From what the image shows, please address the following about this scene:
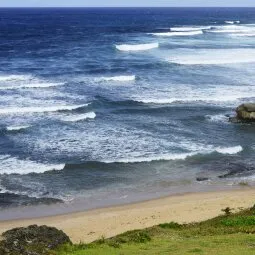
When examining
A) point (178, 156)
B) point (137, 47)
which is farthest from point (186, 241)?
point (137, 47)

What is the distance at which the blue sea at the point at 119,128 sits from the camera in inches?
1142

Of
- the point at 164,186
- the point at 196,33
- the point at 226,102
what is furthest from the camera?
the point at 196,33

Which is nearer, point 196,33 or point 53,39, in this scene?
point 53,39

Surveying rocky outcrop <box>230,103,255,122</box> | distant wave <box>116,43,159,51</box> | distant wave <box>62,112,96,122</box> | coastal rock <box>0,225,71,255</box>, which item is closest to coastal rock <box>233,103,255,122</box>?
rocky outcrop <box>230,103,255,122</box>

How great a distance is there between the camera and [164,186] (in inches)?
1136

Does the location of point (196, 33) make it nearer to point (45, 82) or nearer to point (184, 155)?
point (45, 82)

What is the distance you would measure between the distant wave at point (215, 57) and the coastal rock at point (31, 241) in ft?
176

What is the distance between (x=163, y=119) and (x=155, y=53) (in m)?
39.5

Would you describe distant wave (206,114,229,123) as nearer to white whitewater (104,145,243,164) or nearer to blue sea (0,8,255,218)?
blue sea (0,8,255,218)

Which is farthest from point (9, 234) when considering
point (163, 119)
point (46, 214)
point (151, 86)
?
point (151, 86)

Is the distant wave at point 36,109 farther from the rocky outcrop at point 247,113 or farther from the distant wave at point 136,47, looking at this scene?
the distant wave at point 136,47

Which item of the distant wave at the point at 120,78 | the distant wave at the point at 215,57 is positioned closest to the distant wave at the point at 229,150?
the distant wave at the point at 120,78

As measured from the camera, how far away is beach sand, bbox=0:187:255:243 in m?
23.3

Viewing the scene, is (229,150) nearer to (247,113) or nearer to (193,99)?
(247,113)
